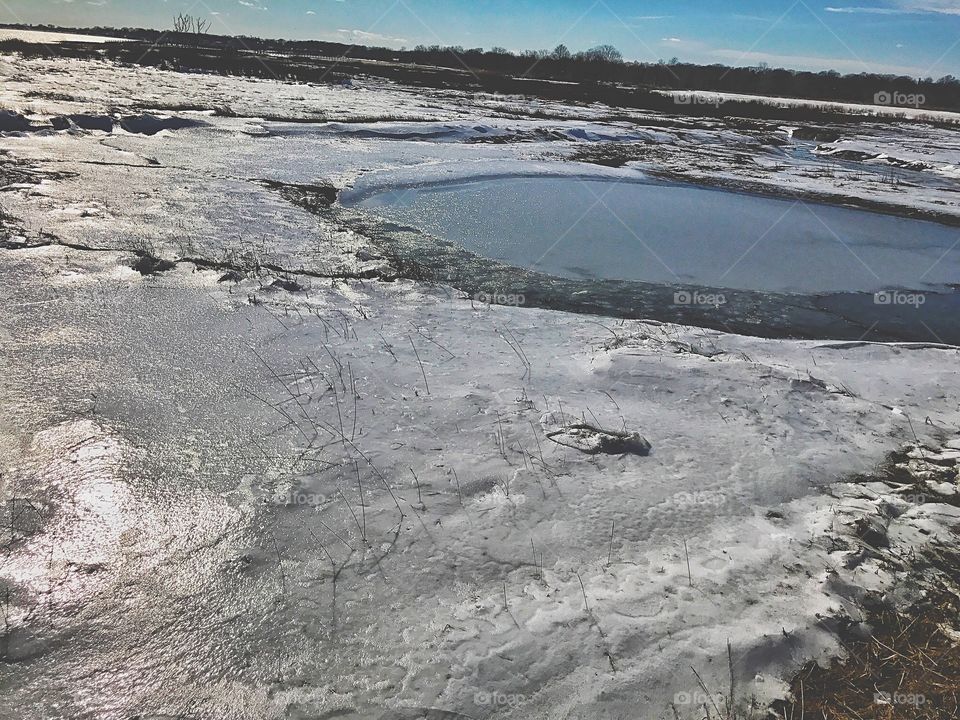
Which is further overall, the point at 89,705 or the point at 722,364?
the point at 722,364

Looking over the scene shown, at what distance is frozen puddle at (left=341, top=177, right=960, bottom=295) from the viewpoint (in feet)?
25.3

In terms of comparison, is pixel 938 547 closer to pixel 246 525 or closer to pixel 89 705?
pixel 246 525

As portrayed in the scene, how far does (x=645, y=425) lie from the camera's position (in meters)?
4.09

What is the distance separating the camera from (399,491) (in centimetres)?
330

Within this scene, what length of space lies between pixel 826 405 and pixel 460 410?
294cm

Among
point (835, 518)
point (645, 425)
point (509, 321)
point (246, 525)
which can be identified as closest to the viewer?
point (246, 525)

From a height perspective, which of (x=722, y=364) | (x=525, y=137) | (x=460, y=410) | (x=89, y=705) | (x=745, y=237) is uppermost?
(x=525, y=137)

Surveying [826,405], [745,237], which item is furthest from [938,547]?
[745,237]
